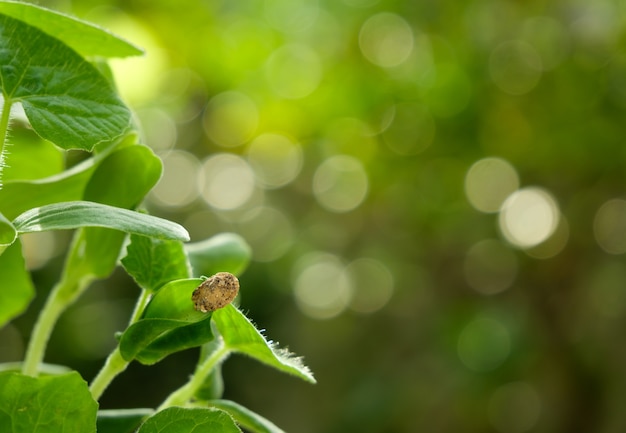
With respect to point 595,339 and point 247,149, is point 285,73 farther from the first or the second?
point 595,339

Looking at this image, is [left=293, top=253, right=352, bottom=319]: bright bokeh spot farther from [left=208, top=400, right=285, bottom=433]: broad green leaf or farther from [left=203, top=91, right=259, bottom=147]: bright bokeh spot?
[left=208, top=400, right=285, bottom=433]: broad green leaf

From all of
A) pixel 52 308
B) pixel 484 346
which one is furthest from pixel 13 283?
pixel 484 346

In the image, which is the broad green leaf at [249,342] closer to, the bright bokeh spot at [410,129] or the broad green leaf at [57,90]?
the broad green leaf at [57,90]

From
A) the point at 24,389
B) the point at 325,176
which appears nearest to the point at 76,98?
the point at 24,389

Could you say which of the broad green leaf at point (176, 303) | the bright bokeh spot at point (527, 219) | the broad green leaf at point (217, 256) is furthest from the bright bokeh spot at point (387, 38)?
the broad green leaf at point (176, 303)

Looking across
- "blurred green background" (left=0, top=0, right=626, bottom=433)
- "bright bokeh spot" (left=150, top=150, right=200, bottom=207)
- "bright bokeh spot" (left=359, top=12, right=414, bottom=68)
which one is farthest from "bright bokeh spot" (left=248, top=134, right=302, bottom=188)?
"bright bokeh spot" (left=359, top=12, right=414, bottom=68)

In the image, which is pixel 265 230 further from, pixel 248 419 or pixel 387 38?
pixel 248 419

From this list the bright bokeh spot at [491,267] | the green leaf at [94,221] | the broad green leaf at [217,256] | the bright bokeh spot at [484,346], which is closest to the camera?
the green leaf at [94,221]

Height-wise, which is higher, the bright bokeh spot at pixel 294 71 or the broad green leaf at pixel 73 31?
the bright bokeh spot at pixel 294 71
